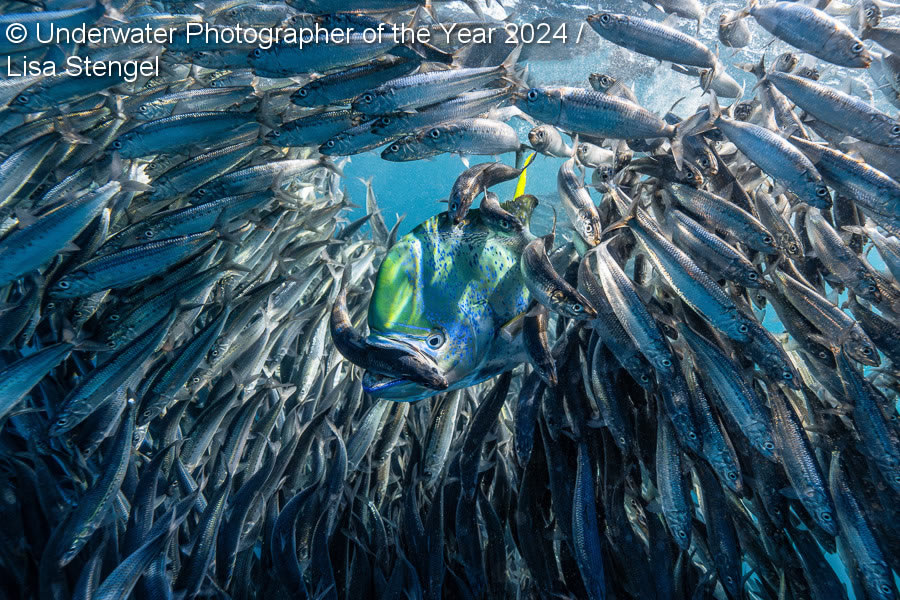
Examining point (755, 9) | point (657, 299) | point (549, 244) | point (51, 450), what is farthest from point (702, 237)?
point (51, 450)

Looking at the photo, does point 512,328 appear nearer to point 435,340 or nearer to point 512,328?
point 512,328

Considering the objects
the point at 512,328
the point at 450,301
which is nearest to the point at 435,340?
the point at 450,301

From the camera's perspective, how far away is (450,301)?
77.7 inches

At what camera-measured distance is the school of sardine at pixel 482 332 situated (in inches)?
79.2

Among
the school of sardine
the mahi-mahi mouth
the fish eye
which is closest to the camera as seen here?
the mahi-mahi mouth

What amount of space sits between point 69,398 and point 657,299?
3.35m

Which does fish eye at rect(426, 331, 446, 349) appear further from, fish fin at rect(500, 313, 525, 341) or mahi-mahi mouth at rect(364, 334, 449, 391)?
fish fin at rect(500, 313, 525, 341)

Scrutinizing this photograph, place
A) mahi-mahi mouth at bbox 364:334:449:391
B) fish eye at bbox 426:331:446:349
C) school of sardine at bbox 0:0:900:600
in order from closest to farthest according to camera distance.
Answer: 1. mahi-mahi mouth at bbox 364:334:449:391
2. fish eye at bbox 426:331:446:349
3. school of sardine at bbox 0:0:900:600

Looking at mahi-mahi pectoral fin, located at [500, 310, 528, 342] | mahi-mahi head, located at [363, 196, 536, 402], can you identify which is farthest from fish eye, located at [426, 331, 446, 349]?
mahi-mahi pectoral fin, located at [500, 310, 528, 342]

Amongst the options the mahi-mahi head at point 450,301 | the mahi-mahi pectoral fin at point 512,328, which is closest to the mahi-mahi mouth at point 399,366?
the mahi-mahi head at point 450,301

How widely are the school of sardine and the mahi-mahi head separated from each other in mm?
14

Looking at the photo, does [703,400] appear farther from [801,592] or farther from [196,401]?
[196,401]

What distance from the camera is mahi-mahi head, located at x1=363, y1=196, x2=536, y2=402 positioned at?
1.90 metres

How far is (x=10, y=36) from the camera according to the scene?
2627 mm
